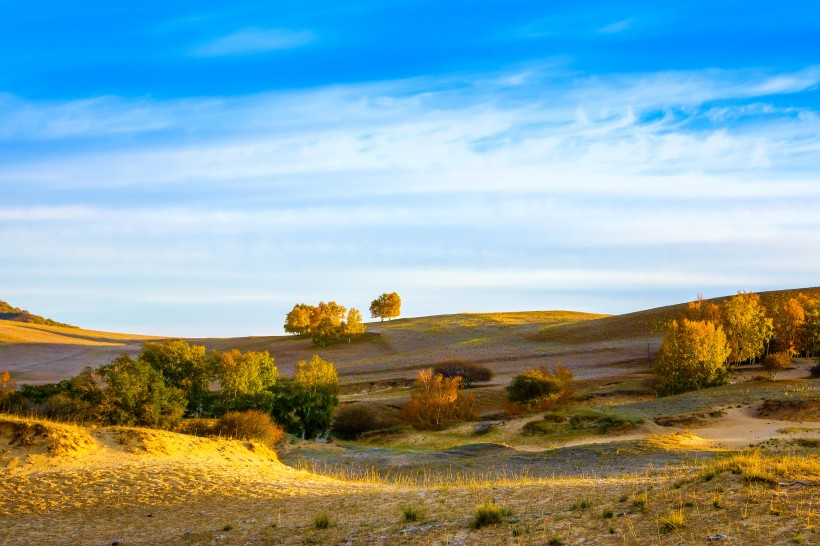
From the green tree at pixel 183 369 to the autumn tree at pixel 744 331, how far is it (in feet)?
165

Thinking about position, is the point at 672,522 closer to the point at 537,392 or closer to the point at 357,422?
the point at 357,422

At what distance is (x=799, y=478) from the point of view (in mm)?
12617

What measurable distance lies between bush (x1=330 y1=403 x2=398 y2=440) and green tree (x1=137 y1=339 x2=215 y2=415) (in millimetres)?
10292

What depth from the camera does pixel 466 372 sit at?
242 ft

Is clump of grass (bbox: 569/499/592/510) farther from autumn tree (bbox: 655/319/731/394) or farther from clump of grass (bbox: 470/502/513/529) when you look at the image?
autumn tree (bbox: 655/319/731/394)

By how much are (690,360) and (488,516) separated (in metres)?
53.1

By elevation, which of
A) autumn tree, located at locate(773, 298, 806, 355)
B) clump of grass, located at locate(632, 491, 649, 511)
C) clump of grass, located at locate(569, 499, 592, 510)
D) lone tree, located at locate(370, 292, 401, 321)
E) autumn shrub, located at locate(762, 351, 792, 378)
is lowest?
autumn shrub, located at locate(762, 351, 792, 378)

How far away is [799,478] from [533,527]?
469 cm

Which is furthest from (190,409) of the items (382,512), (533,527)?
(533,527)

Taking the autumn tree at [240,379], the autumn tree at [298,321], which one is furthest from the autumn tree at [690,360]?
the autumn tree at [298,321]

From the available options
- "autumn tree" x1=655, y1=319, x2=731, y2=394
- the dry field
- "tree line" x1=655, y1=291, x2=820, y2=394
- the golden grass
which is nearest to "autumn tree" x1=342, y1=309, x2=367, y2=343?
the golden grass

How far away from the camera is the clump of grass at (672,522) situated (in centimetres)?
1112

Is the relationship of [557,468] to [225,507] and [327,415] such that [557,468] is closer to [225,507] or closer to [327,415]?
[225,507]

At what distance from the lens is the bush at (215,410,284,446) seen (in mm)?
38375
